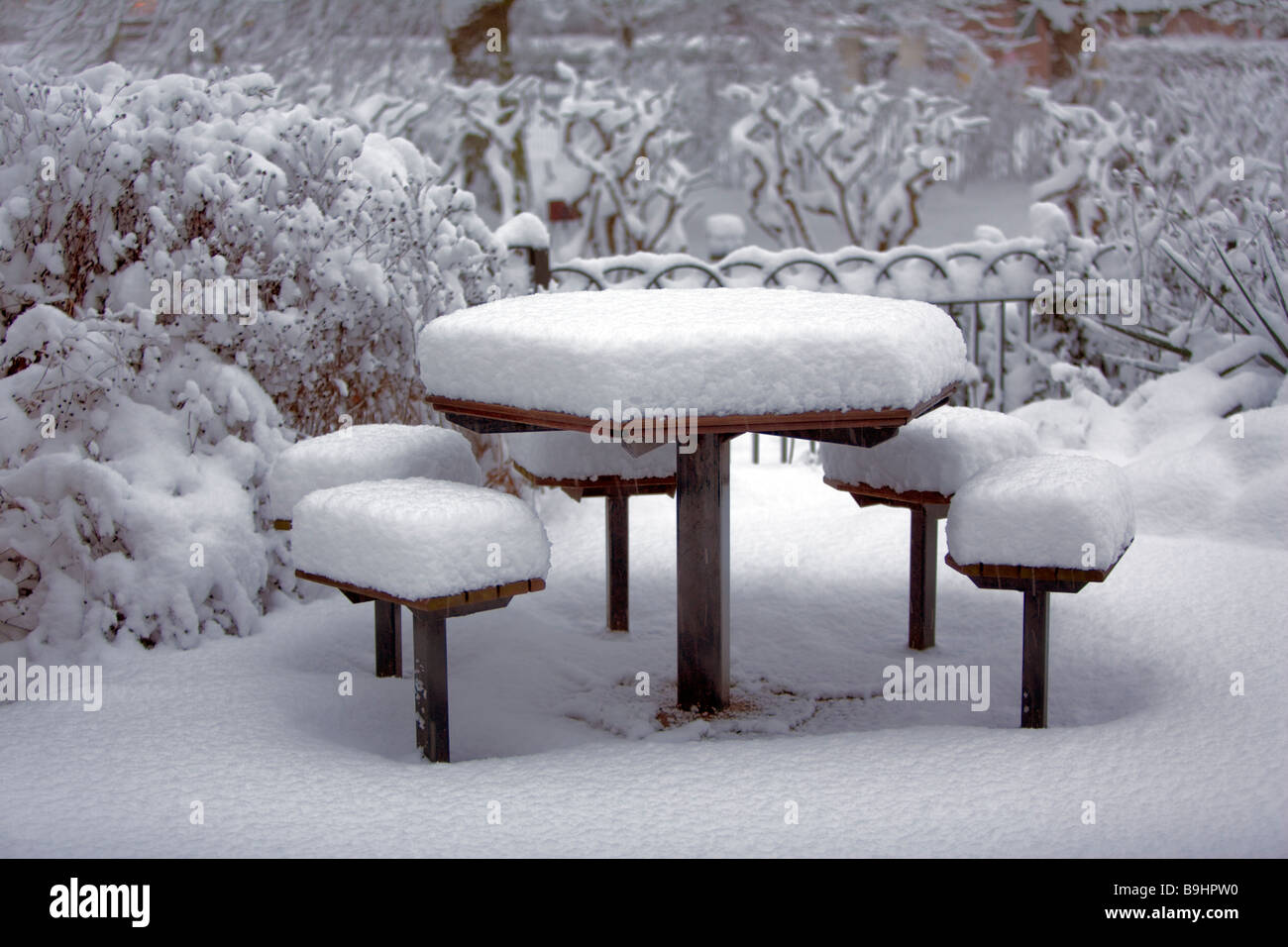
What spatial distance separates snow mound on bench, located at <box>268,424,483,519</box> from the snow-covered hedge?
0.53 metres

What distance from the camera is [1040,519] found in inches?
122

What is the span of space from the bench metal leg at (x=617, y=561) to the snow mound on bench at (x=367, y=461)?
53 centimetres

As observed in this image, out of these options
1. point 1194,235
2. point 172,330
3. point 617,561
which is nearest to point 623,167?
point 1194,235

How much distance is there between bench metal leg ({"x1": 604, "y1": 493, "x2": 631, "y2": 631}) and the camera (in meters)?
4.23

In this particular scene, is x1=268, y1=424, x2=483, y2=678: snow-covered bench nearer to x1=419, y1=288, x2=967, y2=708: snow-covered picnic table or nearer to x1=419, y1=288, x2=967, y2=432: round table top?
x1=419, y1=288, x2=967, y2=708: snow-covered picnic table

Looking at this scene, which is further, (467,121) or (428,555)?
(467,121)

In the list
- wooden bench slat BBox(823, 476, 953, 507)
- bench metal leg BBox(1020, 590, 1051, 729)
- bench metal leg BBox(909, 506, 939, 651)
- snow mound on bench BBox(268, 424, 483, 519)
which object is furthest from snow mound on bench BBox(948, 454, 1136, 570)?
snow mound on bench BBox(268, 424, 483, 519)

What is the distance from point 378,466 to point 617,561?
0.93 metres

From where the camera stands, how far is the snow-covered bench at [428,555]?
9.71 feet

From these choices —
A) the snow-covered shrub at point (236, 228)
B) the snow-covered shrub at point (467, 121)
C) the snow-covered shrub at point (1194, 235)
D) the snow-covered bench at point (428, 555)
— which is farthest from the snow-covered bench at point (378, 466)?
the snow-covered shrub at point (467, 121)

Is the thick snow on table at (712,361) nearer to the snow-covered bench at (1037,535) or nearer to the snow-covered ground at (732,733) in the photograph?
the snow-covered bench at (1037,535)

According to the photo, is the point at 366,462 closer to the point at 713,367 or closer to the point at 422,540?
the point at 422,540
